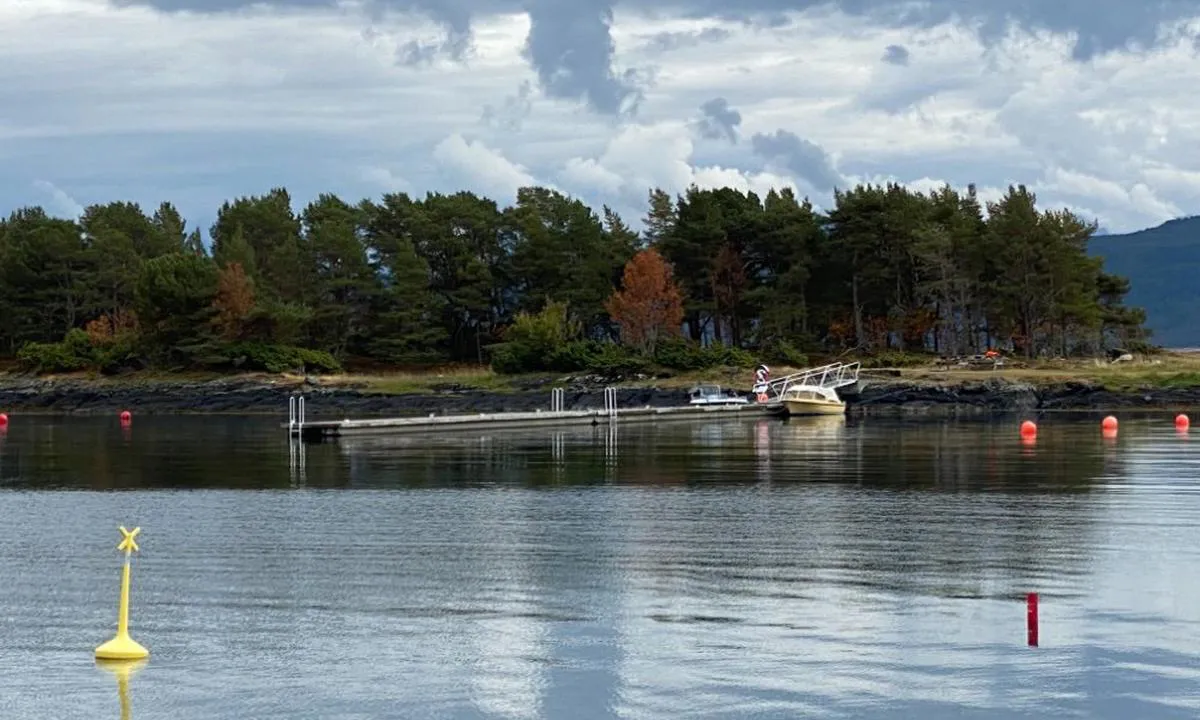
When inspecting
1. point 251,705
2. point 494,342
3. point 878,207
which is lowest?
point 251,705

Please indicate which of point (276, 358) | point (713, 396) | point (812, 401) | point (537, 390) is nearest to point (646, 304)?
point (537, 390)

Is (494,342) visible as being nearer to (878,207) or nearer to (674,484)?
(878,207)

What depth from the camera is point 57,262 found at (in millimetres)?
129625

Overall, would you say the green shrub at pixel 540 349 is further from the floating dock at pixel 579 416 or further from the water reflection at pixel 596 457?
the water reflection at pixel 596 457

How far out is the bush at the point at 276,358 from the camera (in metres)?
111

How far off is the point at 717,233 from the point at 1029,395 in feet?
98.0

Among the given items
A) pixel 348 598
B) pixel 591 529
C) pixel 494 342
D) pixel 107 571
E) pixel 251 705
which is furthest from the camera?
pixel 494 342

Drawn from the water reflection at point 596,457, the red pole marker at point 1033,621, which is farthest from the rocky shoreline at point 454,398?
the red pole marker at point 1033,621

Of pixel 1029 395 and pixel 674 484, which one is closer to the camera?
pixel 674 484

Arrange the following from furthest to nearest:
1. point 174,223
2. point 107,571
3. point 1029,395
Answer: point 174,223 < point 1029,395 < point 107,571

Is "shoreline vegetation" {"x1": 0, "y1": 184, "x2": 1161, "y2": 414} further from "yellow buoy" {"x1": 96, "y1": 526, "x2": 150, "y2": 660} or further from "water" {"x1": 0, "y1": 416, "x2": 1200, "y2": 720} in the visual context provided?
"yellow buoy" {"x1": 96, "y1": 526, "x2": 150, "y2": 660}

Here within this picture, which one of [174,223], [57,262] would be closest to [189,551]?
[57,262]

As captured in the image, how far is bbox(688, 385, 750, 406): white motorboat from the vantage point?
90.9 metres

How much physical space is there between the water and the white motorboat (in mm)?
39696
